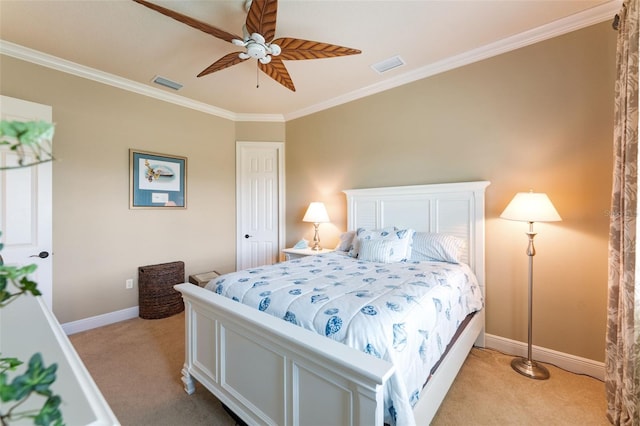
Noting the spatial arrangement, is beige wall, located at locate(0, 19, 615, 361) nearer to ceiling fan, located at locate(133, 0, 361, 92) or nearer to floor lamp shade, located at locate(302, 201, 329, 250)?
floor lamp shade, located at locate(302, 201, 329, 250)

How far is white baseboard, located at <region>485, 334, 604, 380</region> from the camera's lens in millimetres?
2164

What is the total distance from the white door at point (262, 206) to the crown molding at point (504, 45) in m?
1.51

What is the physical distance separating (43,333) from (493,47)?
140 inches

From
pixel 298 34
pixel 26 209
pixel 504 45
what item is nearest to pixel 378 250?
pixel 298 34

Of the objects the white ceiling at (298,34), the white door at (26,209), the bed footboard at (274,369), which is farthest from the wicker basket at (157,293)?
the white ceiling at (298,34)

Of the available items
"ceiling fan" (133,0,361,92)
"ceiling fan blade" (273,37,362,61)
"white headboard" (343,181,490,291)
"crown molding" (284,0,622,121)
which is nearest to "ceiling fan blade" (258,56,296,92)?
"ceiling fan" (133,0,361,92)

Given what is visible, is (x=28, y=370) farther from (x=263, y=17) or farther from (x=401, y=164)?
(x=401, y=164)

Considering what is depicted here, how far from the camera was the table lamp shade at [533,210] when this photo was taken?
204 centimetres

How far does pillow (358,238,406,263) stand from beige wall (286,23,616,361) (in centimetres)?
87

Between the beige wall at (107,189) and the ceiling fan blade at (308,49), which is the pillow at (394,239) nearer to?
the ceiling fan blade at (308,49)

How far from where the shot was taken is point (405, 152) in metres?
3.17

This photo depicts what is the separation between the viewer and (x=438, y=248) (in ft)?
8.34

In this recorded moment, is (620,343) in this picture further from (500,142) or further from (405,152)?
(405,152)

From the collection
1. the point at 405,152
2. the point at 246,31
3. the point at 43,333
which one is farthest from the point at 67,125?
the point at 405,152
